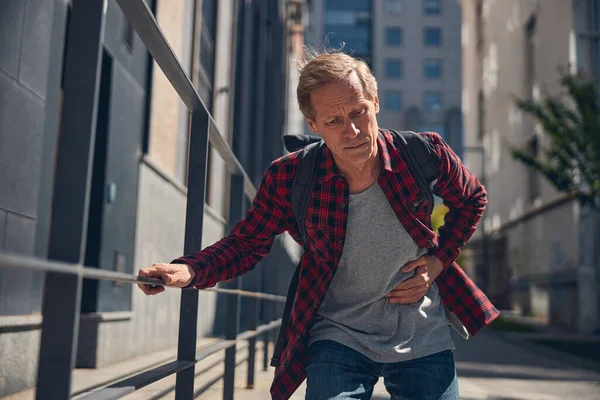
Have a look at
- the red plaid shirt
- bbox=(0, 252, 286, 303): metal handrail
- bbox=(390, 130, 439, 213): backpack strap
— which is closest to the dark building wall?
the red plaid shirt

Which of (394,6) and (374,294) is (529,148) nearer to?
(374,294)

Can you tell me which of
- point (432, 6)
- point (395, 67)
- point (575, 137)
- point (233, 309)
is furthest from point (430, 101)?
point (233, 309)

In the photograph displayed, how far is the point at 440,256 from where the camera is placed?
2479 millimetres

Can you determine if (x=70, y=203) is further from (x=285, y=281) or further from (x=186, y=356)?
(x=285, y=281)

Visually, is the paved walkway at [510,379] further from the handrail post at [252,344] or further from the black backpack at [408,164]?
the black backpack at [408,164]

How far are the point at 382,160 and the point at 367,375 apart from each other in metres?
0.71

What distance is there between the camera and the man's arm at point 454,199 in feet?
8.11

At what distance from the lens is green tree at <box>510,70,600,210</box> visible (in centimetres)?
1291

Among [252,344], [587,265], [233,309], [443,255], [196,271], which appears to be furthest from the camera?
[587,265]

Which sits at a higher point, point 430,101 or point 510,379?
point 430,101

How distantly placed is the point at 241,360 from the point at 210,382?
260 cm

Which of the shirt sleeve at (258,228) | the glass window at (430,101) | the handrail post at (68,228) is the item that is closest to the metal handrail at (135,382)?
the handrail post at (68,228)

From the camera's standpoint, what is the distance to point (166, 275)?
6.62ft

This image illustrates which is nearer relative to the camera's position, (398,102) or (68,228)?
(68,228)
